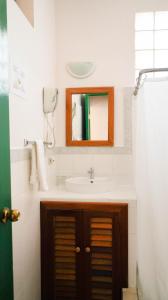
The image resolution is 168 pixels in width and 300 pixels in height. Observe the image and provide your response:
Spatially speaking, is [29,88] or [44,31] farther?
[44,31]

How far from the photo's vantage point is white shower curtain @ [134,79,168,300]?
1.39 m

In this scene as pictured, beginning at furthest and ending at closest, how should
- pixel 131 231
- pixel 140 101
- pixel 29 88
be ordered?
pixel 131 231
pixel 29 88
pixel 140 101

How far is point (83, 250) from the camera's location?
1.87 m

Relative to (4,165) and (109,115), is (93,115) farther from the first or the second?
(4,165)

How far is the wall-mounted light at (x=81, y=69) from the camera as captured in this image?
2311 mm

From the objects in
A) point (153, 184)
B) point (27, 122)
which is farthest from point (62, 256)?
point (27, 122)

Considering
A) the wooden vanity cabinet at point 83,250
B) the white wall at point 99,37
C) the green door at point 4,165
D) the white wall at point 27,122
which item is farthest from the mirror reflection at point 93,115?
the green door at point 4,165

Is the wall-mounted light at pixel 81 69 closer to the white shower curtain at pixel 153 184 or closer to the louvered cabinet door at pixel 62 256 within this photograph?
the white shower curtain at pixel 153 184

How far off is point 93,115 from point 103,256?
1.21 m

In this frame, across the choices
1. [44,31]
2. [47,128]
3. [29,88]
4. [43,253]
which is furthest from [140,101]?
[43,253]

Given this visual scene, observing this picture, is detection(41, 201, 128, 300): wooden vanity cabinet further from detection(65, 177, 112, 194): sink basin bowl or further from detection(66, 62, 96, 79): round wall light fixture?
detection(66, 62, 96, 79): round wall light fixture

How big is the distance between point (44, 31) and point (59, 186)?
135cm

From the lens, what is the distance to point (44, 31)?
2.02 meters

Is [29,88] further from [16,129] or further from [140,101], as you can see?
[140,101]
